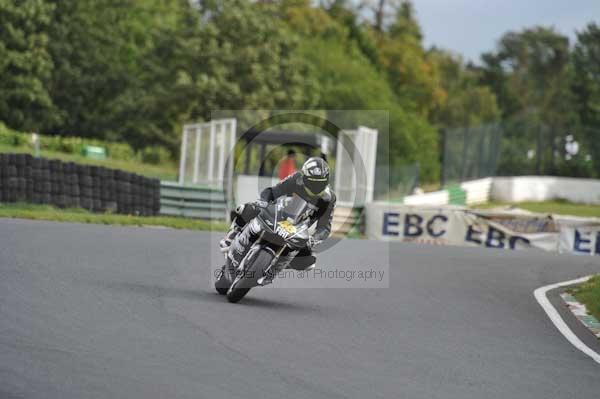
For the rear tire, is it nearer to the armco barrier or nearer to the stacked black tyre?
the stacked black tyre

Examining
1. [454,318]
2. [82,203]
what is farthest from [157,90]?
[454,318]

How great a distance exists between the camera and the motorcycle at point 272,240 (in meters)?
10.3

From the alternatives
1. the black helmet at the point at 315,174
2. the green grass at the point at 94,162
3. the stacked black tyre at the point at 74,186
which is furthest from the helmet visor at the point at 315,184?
the green grass at the point at 94,162

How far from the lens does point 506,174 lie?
4175 cm

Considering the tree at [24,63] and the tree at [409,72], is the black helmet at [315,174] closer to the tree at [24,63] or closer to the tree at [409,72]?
the tree at [24,63]

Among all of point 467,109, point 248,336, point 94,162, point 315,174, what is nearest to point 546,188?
point 94,162

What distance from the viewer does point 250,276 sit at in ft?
34.1

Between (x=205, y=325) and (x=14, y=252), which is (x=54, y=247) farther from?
(x=205, y=325)

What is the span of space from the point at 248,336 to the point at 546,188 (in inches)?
1407

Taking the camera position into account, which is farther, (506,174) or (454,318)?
(506,174)

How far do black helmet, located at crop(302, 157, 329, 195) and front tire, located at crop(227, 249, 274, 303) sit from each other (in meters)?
0.77

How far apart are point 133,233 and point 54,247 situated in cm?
353

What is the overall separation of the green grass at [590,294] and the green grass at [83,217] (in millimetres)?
8720

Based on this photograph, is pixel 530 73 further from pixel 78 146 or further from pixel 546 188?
pixel 78 146
